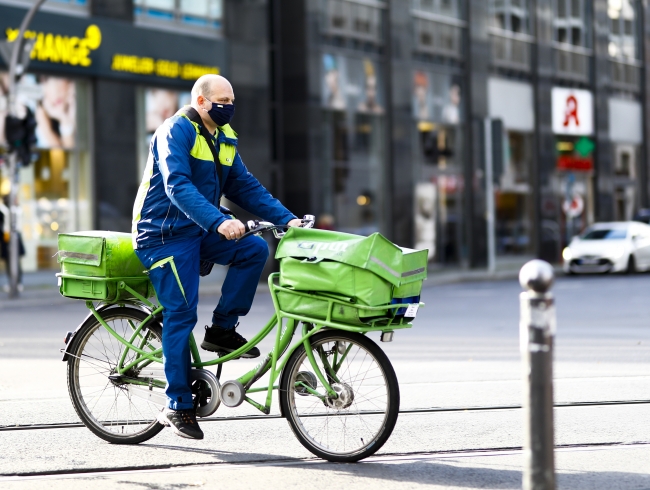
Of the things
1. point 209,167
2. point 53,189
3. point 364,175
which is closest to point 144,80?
point 53,189

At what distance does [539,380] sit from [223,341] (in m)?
2.39

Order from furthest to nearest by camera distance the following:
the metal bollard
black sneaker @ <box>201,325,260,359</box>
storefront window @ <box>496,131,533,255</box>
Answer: storefront window @ <box>496,131,533,255</box>
black sneaker @ <box>201,325,260,359</box>
the metal bollard

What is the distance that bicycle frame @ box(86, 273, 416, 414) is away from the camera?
5184 mm

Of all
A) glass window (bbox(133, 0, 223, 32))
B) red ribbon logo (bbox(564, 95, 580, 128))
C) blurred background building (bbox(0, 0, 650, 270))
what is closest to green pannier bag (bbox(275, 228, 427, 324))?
blurred background building (bbox(0, 0, 650, 270))

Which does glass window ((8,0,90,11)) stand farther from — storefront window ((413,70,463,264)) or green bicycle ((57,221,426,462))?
green bicycle ((57,221,426,462))

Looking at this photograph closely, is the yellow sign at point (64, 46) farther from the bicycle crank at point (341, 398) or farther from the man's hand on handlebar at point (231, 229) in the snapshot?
the bicycle crank at point (341, 398)

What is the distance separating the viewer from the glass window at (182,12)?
23.4 meters

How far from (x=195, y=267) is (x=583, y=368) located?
444 cm

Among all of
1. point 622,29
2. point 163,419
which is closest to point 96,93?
point 163,419

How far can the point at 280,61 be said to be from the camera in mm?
26562

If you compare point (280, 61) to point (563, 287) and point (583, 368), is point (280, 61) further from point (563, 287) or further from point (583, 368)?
point (583, 368)

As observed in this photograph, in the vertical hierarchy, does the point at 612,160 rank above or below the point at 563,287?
above

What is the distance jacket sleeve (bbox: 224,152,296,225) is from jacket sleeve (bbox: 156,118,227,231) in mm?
454

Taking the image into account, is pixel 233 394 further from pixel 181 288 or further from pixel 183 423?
pixel 181 288
